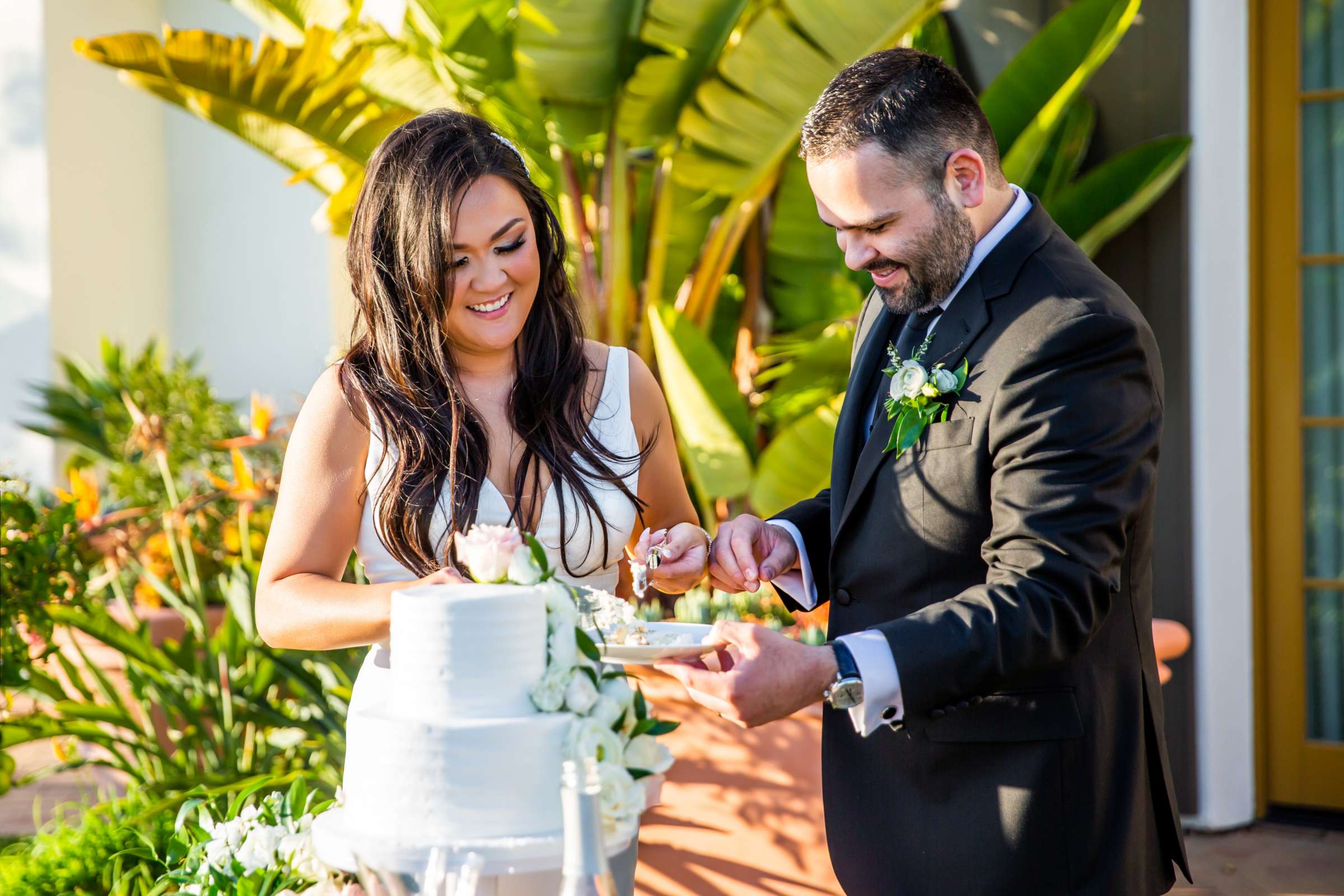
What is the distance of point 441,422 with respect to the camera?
2.46 m

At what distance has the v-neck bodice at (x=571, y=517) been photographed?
7.91 ft

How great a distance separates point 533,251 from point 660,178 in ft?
11.2

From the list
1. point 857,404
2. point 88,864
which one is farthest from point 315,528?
point 88,864

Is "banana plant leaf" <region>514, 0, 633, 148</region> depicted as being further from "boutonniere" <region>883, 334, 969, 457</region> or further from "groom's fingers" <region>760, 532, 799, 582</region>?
"boutonniere" <region>883, 334, 969, 457</region>

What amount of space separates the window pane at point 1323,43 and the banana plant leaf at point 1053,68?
76cm

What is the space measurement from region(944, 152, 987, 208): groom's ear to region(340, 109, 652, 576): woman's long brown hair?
36.0 inches

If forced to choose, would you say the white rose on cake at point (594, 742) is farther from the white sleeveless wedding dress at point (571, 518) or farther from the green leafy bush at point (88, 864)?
the green leafy bush at point (88, 864)

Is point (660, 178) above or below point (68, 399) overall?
above

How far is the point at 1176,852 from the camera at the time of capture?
2088mm

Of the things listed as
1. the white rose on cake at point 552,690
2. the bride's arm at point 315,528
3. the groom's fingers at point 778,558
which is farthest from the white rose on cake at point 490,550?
the groom's fingers at point 778,558

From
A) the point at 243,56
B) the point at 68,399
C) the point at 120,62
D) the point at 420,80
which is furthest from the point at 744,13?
the point at 68,399

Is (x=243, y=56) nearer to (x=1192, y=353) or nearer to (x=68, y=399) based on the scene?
(x=68, y=399)

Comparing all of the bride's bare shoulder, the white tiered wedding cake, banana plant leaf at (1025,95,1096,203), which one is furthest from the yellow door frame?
the white tiered wedding cake

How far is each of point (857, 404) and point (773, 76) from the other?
2.64 meters
